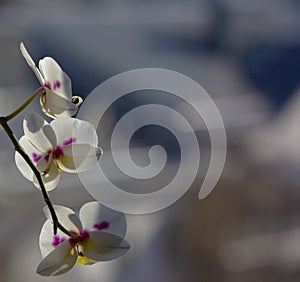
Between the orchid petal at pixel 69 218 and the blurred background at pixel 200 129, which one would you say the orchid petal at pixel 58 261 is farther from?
the blurred background at pixel 200 129

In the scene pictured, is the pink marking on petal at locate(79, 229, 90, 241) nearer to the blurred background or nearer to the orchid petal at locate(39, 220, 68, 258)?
the orchid petal at locate(39, 220, 68, 258)

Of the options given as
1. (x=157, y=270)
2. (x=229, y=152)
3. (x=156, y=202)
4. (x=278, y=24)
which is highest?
(x=278, y=24)

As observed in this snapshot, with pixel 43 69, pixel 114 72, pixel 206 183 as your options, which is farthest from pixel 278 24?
pixel 43 69

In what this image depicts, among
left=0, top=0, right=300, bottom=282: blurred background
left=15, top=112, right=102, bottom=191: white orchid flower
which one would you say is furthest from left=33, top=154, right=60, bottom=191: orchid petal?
left=0, top=0, right=300, bottom=282: blurred background

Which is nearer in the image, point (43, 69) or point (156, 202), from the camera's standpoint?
point (43, 69)

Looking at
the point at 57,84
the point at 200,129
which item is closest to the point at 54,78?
the point at 57,84

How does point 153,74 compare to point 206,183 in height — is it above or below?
above

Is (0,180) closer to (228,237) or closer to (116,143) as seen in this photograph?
(116,143)
